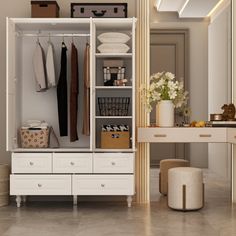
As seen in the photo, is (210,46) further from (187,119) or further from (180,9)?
(187,119)

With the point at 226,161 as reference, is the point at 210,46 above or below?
above

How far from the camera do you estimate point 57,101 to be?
15.8 feet

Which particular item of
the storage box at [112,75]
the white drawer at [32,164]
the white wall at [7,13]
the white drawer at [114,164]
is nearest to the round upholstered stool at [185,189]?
the white drawer at [114,164]

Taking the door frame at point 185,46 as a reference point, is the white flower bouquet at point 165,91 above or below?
below

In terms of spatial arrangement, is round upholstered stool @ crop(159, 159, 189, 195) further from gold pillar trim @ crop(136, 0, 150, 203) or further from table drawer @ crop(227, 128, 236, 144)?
table drawer @ crop(227, 128, 236, 144)

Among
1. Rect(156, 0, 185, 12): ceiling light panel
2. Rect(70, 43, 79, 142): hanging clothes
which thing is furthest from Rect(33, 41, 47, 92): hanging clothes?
Rect(156, 0, 185, 12): ceiling light panel

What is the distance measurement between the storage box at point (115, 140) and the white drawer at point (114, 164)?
0.15m

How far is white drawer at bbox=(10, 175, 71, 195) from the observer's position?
445 cm

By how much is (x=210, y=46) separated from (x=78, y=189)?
7.60 feet

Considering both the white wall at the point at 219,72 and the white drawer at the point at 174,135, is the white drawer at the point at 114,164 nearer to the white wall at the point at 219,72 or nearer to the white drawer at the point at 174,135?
the white drawer at the point at 174,135

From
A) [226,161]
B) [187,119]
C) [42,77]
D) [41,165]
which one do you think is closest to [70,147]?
[41,165]

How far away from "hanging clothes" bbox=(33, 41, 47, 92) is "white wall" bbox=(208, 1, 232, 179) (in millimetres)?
1933

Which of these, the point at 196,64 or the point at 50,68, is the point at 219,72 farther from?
the point at 50,68

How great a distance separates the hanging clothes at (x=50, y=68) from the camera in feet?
15.5
